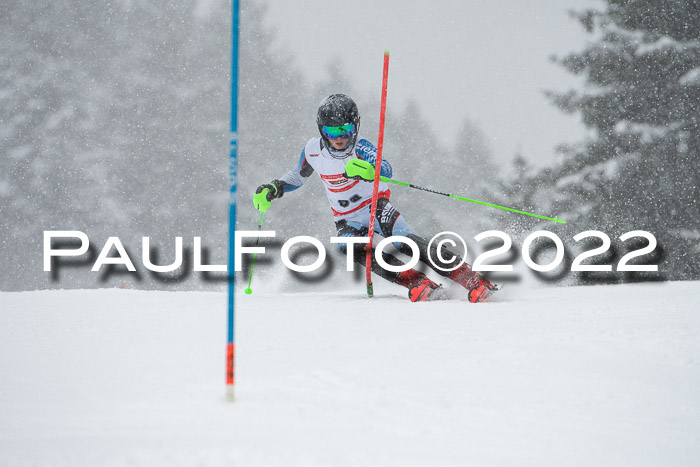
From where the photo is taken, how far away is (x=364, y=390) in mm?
2967

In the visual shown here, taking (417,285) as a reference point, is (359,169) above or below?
above

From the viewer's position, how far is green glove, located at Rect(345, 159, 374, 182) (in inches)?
247

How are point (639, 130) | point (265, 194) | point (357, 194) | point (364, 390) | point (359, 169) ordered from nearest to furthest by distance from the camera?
point (364, 390), point (359, 169), point (357, 194), point (265, 194), point (639, 130)

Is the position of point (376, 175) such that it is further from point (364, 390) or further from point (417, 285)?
point (364, 390)

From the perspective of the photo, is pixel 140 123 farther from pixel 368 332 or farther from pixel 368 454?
pixel 368 454

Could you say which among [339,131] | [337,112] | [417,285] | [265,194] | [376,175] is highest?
[337,112]

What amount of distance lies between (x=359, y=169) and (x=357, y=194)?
2.08 feet

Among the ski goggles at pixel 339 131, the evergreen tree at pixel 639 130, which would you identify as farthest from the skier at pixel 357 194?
the evergreen tree at pixel 639 130

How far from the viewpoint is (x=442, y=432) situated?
2.51 m

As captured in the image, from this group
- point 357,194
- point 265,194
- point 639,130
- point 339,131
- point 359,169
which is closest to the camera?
point 359,169

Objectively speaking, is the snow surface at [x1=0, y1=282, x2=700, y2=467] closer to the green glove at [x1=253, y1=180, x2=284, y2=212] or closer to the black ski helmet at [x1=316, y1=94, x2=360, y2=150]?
the black ski helmet at [x1=316, y1=94, x2=360, y2=150]

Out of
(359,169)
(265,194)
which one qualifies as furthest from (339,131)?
(265,194)

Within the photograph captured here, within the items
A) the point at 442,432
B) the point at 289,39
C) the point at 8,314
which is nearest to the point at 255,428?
the point at 442,432

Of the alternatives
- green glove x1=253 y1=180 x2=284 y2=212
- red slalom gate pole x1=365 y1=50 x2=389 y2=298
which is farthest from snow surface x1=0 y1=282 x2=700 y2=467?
green glove x1=253 y1=180 x2=284 y2=212
